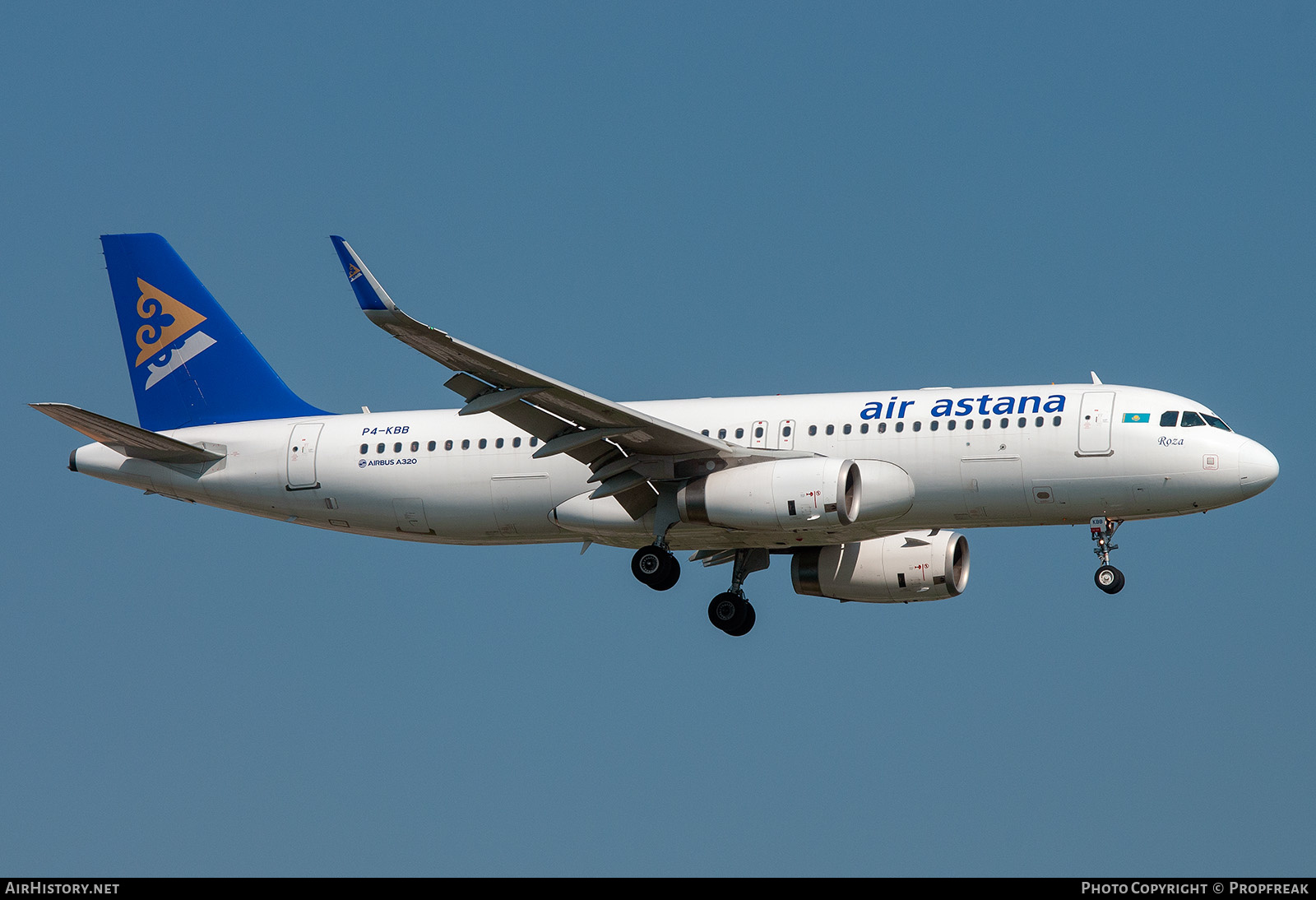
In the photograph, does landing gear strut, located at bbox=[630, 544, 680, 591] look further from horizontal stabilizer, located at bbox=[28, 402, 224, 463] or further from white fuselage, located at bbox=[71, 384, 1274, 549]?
horizontal stabilizer, located at bbox=[28, 402, 224, 463]

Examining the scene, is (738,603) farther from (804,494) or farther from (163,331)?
(163,331)

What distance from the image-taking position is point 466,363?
108 ft

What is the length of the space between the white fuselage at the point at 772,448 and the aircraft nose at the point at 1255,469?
5 cm

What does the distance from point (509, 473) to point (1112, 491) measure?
41.9 ft

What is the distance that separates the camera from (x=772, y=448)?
37.4 m

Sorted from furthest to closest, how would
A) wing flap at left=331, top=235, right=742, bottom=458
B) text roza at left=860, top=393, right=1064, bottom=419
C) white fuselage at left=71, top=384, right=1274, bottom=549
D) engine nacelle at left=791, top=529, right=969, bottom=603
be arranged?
1. engine nacelle at left=791, top=529, right=969, bottom=603
2. text roza at left=860, top=393, right=1064, bottom=419
3. white fuselage at left=71, top=384, right=1274, bottom=549
4. wing flap at left=331, top=235, right=742, bottom=458

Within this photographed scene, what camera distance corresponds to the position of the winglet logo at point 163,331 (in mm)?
42656

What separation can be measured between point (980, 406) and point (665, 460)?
6598 millimetres

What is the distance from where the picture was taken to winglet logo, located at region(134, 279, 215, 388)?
42656 millimetres

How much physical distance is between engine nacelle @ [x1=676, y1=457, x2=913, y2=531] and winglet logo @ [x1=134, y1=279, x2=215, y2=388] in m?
14.3

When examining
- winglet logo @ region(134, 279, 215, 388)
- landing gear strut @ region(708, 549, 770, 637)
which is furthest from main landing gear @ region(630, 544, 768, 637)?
winglet logo @ region(134, 279, 215, 388)

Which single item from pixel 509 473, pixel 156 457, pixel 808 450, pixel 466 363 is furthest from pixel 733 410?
pixel 156 457

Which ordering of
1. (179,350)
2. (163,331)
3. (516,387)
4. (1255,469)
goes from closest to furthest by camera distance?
(516,387) < (1255,469) < (179,350) < (163,331)

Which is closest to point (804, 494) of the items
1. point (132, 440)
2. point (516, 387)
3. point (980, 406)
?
point (980, 406)
